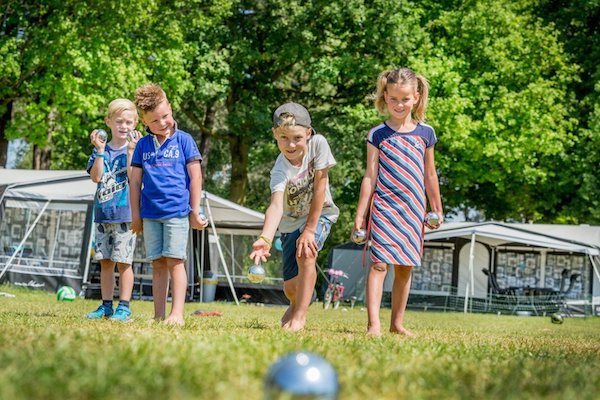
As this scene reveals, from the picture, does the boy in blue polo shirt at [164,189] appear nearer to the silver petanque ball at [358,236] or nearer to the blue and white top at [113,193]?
the blue and white top at [113,193]

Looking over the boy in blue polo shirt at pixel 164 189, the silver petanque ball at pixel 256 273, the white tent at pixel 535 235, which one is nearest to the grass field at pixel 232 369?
the silver petanque ball at pixel 256 273

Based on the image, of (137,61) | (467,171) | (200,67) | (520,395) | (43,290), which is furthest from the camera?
(467,171)

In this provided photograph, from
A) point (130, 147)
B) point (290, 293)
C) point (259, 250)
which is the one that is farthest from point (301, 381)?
point (130, 147)

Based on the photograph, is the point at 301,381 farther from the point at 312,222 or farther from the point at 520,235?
the point at 520,235

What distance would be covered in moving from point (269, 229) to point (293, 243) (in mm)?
518

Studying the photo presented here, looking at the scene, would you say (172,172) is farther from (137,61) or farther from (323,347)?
(137,61)

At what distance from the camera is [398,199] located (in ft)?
18.3

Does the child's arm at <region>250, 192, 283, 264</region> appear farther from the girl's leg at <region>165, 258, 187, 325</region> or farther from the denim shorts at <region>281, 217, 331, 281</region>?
the girl's leg at <region>165, 258, 187, 325</region>

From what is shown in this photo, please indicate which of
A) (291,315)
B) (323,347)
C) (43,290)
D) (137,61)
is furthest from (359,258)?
(323,347)

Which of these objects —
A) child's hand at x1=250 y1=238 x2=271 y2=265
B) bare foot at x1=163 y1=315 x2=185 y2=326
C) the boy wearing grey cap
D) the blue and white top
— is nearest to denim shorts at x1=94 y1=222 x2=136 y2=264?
the blue and white top

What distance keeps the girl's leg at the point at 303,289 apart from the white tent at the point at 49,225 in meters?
10.5

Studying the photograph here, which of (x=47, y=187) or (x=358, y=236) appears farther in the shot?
(x=47, y=187)

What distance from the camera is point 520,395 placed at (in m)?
2.64

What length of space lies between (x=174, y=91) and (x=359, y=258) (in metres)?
7.14
